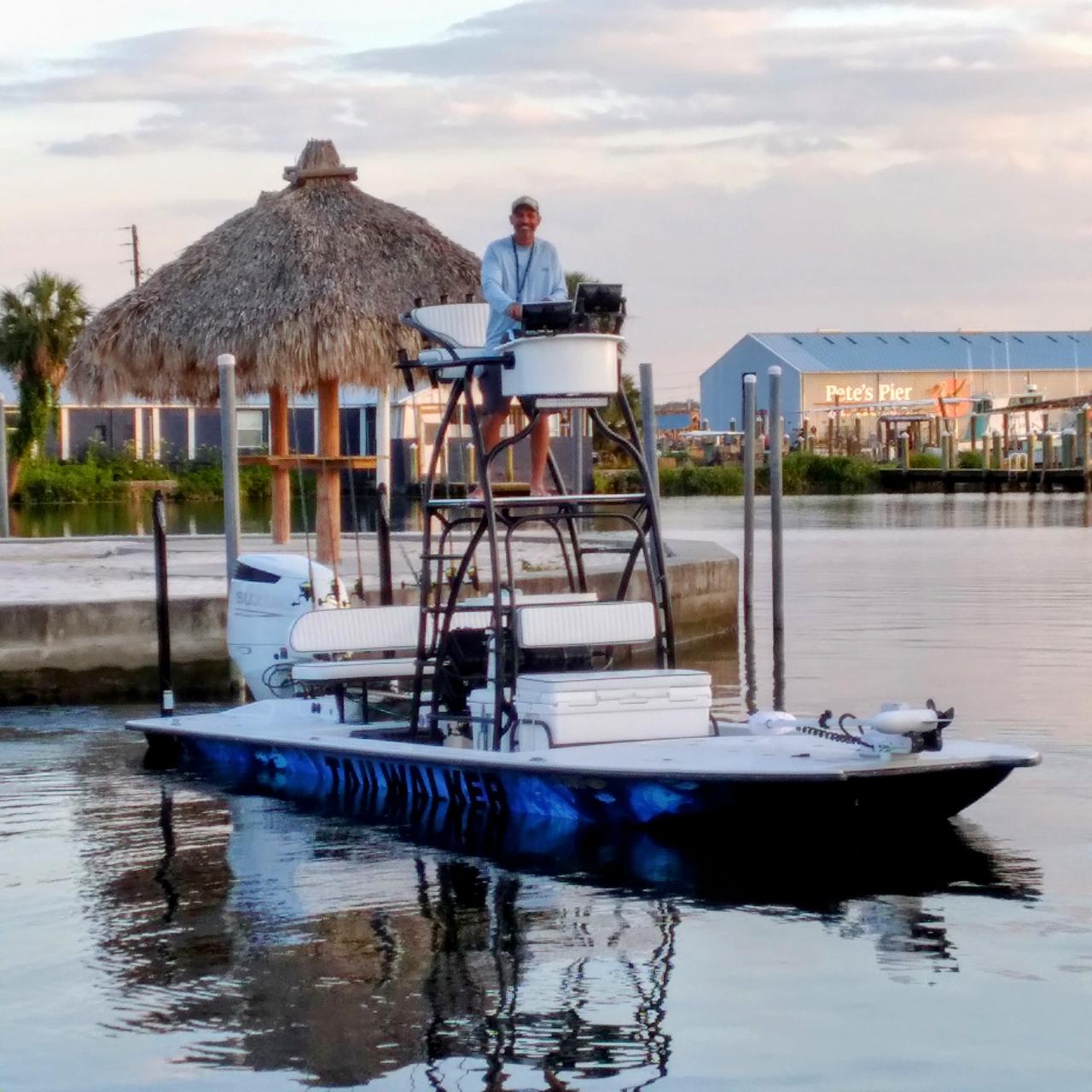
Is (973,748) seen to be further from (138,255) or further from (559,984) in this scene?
(138,255)

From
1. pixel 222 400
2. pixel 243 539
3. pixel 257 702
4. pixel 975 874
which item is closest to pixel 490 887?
pixel 975 874

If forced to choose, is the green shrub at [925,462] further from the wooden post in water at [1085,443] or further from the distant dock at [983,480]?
the wooden post in water at [1085,443]

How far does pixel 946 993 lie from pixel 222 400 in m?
11.6

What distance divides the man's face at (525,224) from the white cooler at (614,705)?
8.74 feet

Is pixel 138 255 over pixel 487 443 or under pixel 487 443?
over

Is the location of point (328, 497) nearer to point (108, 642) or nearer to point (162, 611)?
point (108, 642)

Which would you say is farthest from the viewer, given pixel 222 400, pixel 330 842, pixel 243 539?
pixel 243 539

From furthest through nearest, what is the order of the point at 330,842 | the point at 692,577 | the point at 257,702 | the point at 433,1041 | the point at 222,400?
the point at 692,577 → the point at 222,400 → the point at 257,702 → the point at 330,842 → the point at 433,1041

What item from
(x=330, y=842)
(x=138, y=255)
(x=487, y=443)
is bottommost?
(x=330, y=842)

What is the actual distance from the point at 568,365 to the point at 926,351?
341 ft

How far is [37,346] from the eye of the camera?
61.6 m

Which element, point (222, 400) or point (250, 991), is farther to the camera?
point (222, 400)

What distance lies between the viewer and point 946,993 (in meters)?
8.25

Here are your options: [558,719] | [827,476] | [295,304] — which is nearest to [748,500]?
[295,304]
